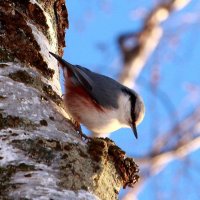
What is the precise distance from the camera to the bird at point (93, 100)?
233 cm

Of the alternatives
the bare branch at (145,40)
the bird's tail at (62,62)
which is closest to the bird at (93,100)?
the bird's tail at (62,62)

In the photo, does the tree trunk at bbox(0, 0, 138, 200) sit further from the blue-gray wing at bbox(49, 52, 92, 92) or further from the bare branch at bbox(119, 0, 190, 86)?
the bare branch at bbox(119, 0, 190, 86)

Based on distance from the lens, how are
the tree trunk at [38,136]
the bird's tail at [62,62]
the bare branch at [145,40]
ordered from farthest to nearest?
the bare branch at [145,40]
the bird's tail at [62,62]
the tree trunk at [38,136]

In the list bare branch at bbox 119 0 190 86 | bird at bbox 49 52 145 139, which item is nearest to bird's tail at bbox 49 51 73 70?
bird at bbox 49 52 145 139

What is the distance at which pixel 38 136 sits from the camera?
148 centimetres

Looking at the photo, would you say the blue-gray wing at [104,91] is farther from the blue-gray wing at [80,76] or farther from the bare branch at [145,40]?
the bare branch at [145,40]

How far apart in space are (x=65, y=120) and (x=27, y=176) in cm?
40

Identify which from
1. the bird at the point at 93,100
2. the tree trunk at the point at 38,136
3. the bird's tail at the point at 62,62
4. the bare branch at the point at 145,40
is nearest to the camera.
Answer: the tree trunk at the point at 38,136

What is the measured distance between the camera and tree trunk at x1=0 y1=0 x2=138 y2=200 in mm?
1327

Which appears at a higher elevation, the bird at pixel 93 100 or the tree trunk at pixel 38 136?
the bird at pixel 93 100

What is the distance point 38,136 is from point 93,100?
2.91ft

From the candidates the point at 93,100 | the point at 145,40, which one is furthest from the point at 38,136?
the point at 145,40

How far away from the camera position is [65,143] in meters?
1.52

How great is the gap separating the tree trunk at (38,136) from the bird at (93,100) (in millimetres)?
294
